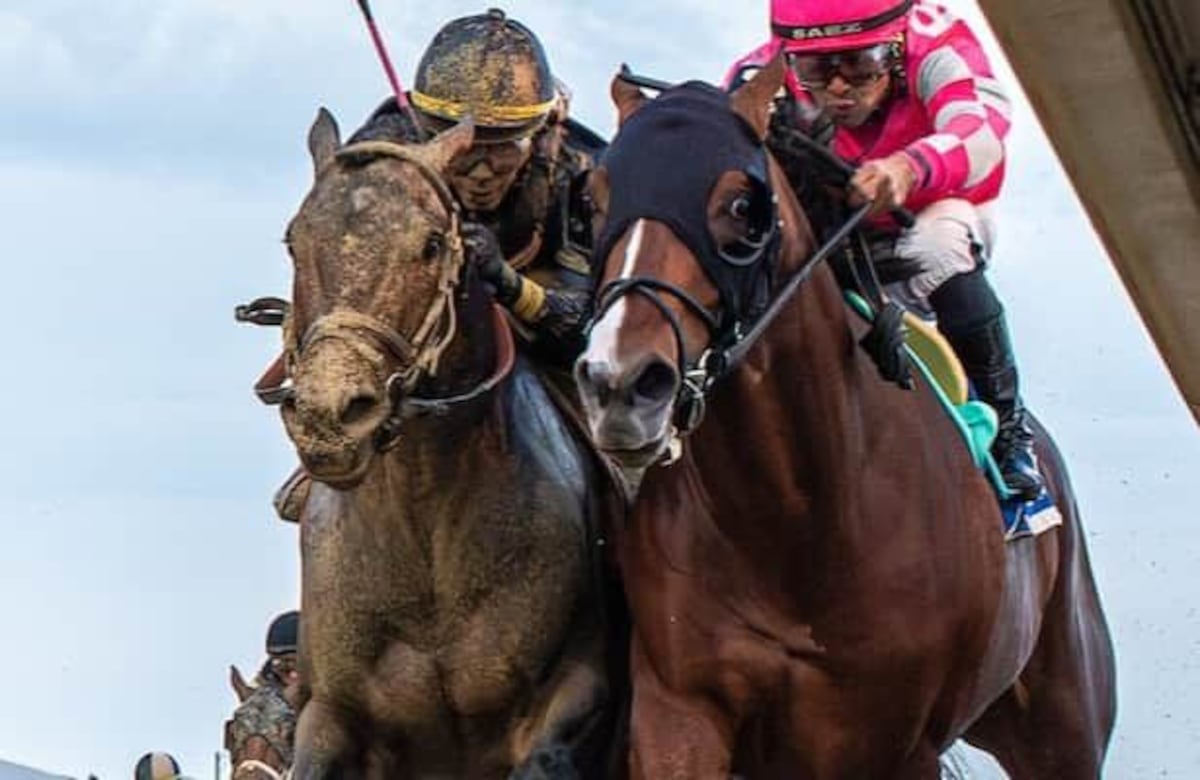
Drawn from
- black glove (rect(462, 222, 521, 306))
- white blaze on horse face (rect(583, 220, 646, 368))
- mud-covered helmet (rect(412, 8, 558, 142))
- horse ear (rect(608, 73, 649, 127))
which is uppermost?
mud-covered helmet (rect(412, 8, 558, 142))

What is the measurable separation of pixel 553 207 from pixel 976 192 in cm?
125

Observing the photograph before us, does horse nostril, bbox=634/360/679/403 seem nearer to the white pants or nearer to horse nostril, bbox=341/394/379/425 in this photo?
horse nostril, bbox=341/394/379/425

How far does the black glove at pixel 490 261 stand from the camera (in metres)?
6.33

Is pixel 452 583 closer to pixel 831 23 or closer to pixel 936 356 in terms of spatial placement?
pixel 936 356

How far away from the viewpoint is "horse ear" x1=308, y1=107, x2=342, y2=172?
6430mm

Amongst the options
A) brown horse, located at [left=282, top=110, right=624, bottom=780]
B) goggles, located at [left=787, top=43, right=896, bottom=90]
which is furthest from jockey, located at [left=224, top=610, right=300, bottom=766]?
goggles, located at [left=787, top=43, right=896, bottom=90]

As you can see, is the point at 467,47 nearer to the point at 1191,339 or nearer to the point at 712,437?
the point at 712,437

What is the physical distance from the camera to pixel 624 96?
6.29m

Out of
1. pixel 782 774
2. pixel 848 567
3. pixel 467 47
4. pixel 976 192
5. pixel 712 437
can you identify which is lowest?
pixel 782 774

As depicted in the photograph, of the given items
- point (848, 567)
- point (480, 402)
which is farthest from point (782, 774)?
point (480, 402)

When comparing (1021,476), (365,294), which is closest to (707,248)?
(365,294)

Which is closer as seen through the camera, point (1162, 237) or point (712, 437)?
point (1162, 237)

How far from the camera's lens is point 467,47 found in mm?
6945

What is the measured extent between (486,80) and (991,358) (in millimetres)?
1863
